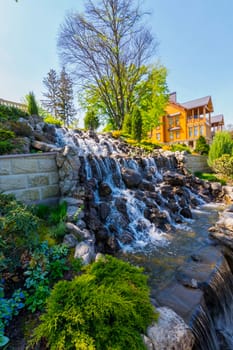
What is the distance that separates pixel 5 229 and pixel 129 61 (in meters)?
18.7

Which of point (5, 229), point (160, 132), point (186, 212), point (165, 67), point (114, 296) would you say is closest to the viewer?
point (114, 296)

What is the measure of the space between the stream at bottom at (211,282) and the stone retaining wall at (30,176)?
260 centimetres

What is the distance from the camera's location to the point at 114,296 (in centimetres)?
157

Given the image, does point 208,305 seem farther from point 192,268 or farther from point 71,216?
point 71,216

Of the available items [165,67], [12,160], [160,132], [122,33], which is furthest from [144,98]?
[12,160]

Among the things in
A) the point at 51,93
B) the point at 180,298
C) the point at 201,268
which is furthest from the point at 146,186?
the point at 51,93

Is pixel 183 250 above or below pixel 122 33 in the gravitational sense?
below

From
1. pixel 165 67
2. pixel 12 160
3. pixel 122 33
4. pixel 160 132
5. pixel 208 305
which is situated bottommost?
pixel 208 305

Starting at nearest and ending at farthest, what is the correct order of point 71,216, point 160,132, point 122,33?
point 71,216 < point 122,33 < point 160,132

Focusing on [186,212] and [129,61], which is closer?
[186,212]

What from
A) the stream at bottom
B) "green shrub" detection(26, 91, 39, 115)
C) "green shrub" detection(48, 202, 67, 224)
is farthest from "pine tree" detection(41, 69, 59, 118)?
the stream at bottom

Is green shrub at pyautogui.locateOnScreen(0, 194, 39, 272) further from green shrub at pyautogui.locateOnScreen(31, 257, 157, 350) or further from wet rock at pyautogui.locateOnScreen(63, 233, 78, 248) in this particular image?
green shrub at pyautogui.locateOnScreen(31, 257, 157, 350)

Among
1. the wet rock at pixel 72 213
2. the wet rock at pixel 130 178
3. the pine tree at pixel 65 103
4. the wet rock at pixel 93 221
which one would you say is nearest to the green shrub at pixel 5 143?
the wet rock at pixel 72 213

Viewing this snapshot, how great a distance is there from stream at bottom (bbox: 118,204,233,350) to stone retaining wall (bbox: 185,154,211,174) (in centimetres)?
682
